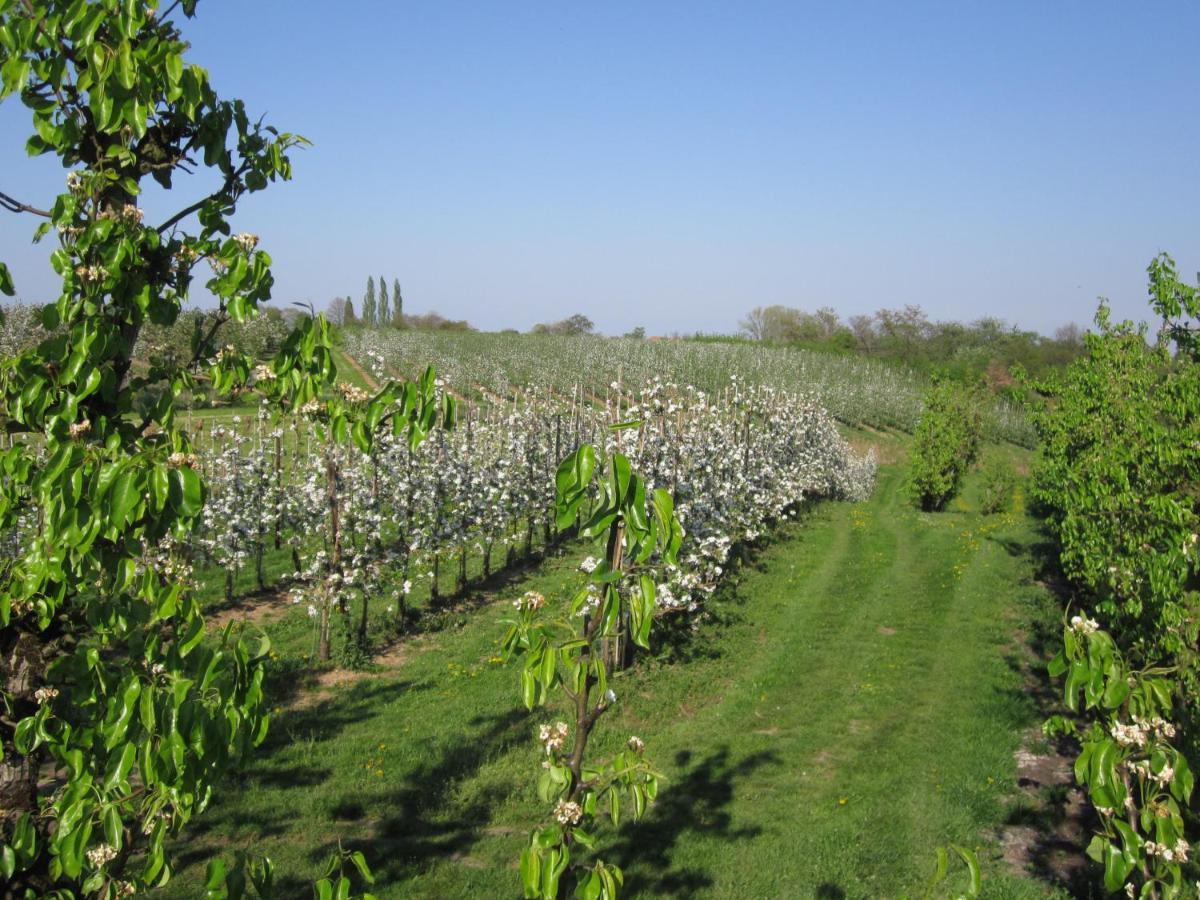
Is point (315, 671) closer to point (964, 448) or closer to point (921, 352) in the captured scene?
point (964, 448)

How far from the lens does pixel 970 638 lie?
1563 cm

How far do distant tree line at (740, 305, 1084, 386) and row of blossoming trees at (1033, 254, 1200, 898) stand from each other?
42909mm

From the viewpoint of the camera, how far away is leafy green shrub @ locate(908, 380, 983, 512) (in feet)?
98.9

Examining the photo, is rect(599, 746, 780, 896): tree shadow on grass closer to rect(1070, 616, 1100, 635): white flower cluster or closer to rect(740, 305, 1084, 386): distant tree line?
rect(1070, 616, 1100, 635): white flower cluster

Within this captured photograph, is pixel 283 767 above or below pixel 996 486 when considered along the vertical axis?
below

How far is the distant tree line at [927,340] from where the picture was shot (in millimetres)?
62888

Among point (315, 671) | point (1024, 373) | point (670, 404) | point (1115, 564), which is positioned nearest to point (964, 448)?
point (1024, 373)

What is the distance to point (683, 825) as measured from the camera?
873cm

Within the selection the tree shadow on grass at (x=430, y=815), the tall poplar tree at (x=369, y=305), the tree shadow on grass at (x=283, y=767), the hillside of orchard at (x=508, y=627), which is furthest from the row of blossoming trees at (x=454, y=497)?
the tall poplar tree at (x=369, y=305)

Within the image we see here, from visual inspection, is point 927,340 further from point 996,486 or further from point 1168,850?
point 1168,850

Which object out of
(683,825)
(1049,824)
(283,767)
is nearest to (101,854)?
(683,825)

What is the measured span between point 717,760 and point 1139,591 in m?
4.84

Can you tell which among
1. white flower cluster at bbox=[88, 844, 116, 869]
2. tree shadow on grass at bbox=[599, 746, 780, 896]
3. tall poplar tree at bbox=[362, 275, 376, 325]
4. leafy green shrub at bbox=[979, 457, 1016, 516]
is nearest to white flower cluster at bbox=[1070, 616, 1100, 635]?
white flower cluster at bbox=[88, 844, 116, 869]

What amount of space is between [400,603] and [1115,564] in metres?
10.9
